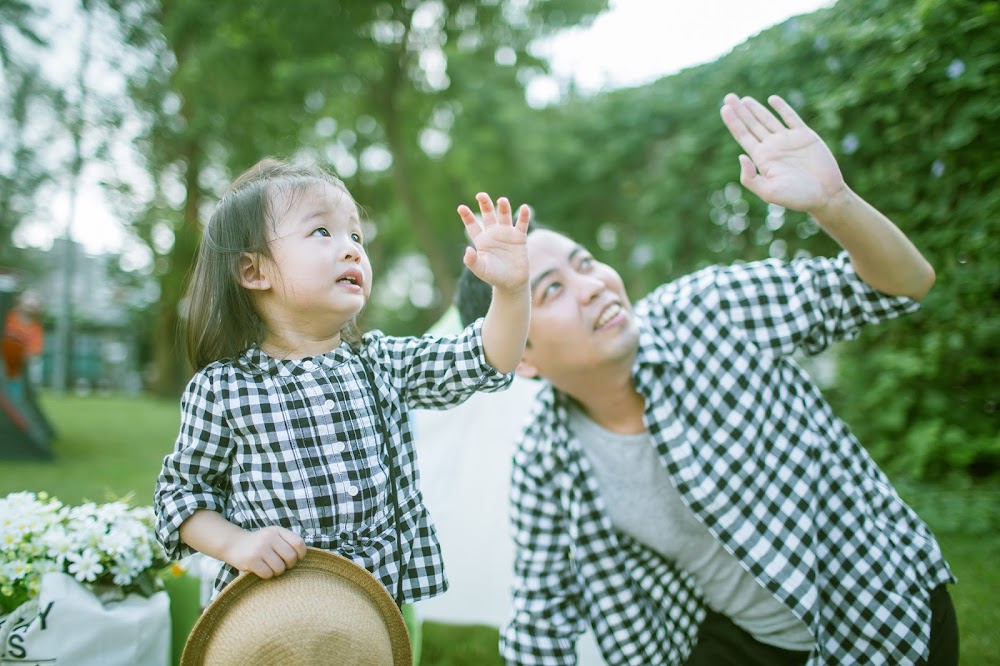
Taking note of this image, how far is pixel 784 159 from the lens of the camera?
6.00ft

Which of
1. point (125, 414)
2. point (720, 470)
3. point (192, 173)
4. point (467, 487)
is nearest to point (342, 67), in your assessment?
point (192, 173)

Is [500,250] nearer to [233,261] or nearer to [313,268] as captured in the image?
[313,268]

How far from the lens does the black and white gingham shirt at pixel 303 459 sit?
146 centimetres

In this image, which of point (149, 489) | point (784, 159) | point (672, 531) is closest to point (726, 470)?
point (672, 531)

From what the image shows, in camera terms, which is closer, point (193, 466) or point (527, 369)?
point (193, 466)

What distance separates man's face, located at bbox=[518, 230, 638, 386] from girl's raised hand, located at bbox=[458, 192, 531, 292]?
0.45m

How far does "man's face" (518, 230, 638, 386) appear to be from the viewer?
6.44 ft

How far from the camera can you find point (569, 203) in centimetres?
1006

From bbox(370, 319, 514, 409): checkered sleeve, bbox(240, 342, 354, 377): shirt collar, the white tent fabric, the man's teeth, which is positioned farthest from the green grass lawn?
the man's teeth

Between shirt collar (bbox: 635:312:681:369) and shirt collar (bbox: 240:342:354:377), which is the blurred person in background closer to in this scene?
shirt collar (bbox: 240:342:354:377)

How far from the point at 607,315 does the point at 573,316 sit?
0.10 metres

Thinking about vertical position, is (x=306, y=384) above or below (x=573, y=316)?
below

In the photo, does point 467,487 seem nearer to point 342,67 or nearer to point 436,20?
point 342,67

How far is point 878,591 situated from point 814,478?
31 cm
